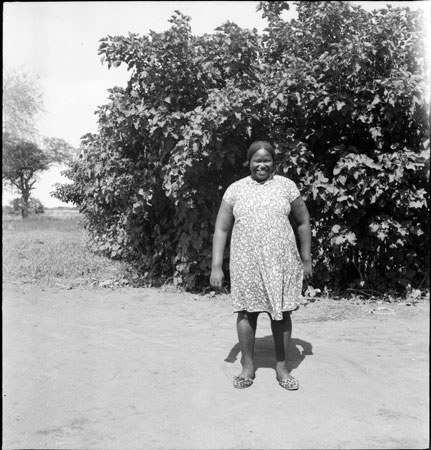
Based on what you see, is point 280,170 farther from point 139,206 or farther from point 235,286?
point 235,286

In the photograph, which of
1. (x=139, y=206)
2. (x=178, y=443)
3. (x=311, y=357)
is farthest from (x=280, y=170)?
(x=178, y=443)

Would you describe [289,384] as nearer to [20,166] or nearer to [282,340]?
[282,340]

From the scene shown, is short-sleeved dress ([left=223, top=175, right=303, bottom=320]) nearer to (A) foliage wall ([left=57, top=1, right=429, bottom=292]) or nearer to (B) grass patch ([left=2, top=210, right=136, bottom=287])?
(A) foliage wall ([left=57, top=1, right=429, bottom=292])

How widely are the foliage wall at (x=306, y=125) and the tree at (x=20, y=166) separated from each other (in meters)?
1.48

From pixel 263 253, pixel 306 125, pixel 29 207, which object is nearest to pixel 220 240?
pixel 263 253

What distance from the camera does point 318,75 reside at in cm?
611

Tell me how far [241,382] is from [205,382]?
0.28 metres

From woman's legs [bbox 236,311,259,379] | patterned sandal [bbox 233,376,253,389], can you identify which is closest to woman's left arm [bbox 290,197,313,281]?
woman's legs [bbox 236,311,259,379]

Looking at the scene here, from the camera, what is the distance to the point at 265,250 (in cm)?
356

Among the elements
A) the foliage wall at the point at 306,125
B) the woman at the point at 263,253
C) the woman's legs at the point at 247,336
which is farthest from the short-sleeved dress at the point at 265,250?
the foliage wall at the point at 306,125

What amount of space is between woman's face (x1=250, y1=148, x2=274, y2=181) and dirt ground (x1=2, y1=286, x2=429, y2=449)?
4.96ft

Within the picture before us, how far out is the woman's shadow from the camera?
13.4 ft

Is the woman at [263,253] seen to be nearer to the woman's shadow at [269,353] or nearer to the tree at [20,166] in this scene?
the woman's shadow at [269,353]

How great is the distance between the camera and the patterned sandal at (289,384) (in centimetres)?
351
